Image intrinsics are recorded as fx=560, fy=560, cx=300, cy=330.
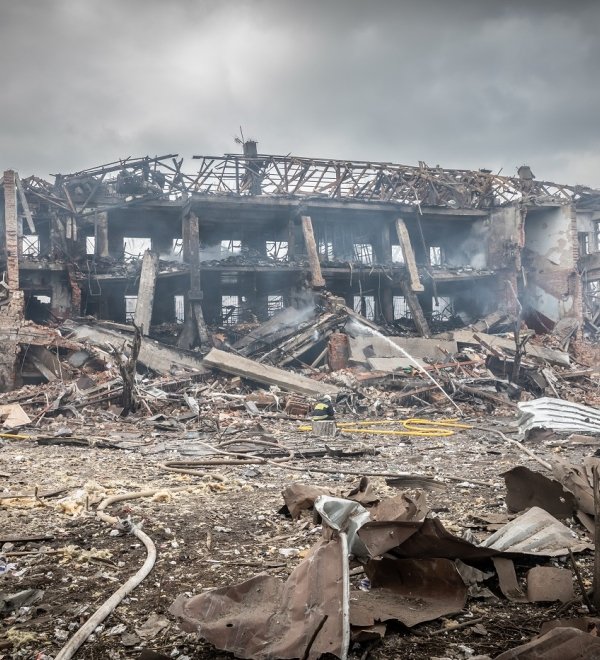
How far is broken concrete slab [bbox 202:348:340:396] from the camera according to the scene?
15031 mm

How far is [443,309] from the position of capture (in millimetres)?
24828

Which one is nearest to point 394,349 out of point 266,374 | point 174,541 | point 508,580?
point 266,374

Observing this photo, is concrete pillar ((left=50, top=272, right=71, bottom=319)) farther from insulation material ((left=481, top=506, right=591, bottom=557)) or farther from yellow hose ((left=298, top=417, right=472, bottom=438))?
insulation material ((left=481, top=506, right=591, bottom=557))

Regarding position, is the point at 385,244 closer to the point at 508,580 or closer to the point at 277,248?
the point at 277,248

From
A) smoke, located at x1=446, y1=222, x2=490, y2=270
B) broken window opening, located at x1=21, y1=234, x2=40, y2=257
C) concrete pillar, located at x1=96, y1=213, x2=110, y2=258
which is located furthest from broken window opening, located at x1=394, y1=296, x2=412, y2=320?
broken window opening, located at x1=21, y1=234, x2=40, y2=257

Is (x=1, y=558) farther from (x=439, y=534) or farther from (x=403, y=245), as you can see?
(x=403, y=245)

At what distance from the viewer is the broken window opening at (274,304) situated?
23.6m

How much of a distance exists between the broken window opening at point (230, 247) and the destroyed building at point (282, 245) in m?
0.08

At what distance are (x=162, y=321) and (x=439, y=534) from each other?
21298 millimetres

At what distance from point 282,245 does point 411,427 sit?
1479 centimetres

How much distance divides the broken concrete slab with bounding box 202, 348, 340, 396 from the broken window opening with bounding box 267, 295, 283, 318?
7654mm

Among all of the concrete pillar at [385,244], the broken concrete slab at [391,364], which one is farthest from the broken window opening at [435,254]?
the broken concrete slab at [391,364]

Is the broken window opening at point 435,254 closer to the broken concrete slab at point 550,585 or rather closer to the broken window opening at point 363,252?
the broken window opening at point 363,252

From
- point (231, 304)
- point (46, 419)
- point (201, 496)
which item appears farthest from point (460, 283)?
point (201, 496)
